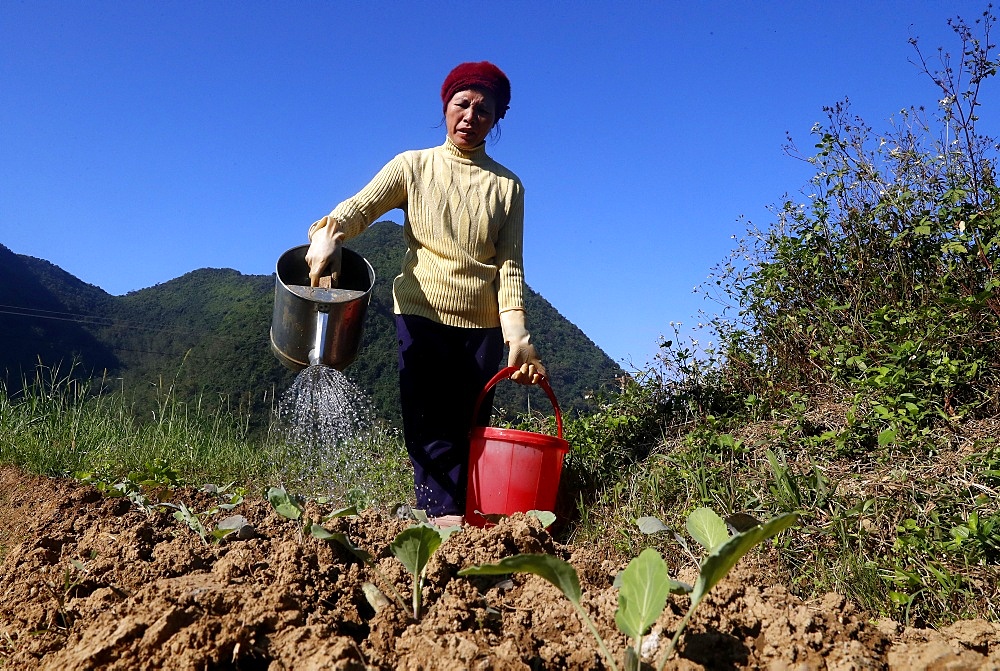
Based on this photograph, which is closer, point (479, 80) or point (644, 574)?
point (644, 574)

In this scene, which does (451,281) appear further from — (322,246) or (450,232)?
(322,246)

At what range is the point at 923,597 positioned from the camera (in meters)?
2.01

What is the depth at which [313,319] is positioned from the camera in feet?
8.91

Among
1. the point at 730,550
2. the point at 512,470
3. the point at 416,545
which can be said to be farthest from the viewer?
the point at 512,470

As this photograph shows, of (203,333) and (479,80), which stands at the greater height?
(479,80)

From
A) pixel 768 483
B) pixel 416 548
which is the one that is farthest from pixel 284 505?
pixel 768 483

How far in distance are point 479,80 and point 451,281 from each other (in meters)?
0.75

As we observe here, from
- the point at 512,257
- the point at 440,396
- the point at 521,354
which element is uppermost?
the point at 512,257

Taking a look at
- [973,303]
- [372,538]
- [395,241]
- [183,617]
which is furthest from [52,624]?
[395,241]

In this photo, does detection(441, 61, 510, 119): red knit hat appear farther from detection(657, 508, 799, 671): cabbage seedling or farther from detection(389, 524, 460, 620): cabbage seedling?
detection(657, 508, 799, 671): cabbage seedling

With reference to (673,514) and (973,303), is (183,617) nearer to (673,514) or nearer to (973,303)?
(673,514)

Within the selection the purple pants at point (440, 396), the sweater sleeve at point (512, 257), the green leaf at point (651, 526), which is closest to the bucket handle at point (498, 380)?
the purple pants at point (440, 396)

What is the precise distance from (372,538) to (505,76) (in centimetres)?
188

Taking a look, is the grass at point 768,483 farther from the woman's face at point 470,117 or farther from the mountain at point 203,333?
the woman's face at point 470,117
